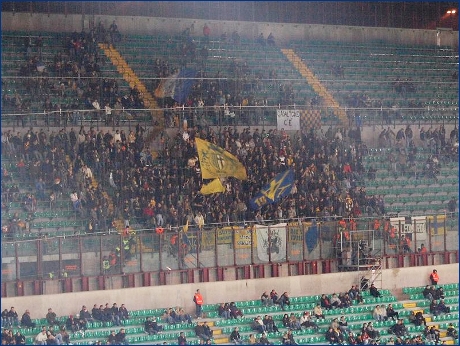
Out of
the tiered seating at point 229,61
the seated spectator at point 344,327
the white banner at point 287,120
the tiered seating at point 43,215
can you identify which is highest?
the tiered seating at point 229,61

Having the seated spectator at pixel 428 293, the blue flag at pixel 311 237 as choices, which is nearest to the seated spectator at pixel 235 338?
the blue flag at pixel 311 237

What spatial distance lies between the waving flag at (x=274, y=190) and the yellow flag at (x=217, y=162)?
761 mm

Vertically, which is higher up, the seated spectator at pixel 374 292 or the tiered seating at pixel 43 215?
the tiered seating at pixel 43 215

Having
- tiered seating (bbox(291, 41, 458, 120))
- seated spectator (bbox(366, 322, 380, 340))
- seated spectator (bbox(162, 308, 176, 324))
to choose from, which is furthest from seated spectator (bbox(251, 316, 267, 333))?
tiered seating (bbox(291, 41, 458, 120))

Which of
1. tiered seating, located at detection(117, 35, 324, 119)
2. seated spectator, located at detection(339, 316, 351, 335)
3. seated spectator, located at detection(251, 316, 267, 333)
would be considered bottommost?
seated spectator, located at detection(339, 316, 351, 335)

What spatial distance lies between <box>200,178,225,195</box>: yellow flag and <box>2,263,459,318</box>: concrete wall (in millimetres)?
2865

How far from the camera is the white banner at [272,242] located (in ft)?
93.2

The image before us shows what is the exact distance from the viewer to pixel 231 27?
36500 mm

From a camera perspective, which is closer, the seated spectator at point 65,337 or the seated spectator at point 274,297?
the seated spectator at point 65,337

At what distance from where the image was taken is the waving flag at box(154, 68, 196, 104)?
32375 mm

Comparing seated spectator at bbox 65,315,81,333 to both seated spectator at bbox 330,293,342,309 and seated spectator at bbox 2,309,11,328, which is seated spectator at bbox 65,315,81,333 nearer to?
seated spectator at bbox 2,309,11,328

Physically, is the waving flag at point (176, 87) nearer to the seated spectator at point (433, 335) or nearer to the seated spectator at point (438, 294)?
the seated spectator at point (438, 294)

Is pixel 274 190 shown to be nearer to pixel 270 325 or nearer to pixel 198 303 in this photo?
pixel 198 303

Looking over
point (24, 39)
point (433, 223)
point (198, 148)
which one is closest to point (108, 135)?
point (198, 148)
